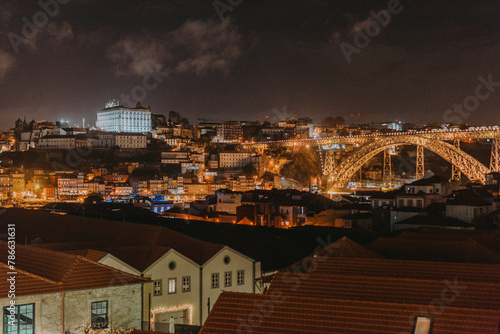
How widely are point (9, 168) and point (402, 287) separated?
89.3 metres

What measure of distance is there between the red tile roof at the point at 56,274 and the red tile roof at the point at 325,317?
8.66 ft

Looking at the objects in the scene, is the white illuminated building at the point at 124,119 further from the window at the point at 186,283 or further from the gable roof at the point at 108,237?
the window at the point at 186,283

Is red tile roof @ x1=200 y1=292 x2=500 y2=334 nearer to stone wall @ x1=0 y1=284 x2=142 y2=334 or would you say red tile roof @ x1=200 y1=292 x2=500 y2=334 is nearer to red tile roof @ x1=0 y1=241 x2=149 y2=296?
stone wall @ x1=0 y1=284 x2=142 y2=334

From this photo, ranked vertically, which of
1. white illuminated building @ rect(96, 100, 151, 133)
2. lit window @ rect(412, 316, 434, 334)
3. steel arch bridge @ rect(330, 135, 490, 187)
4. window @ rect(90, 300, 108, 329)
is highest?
white illuminated building @ rect(96, 100, 151, 133)

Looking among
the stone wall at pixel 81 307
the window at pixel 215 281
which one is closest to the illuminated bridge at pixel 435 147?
the window at pixel 215 281

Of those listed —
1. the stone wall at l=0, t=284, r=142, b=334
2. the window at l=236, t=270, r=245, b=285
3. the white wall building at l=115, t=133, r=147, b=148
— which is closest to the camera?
the stone wall at l=0, t=284, r=142, b=334

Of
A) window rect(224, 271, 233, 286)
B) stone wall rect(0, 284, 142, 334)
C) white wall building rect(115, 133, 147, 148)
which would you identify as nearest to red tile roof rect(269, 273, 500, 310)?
stone wall rect(0, 284, 142, 334)

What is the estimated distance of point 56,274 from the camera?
995 centimetres

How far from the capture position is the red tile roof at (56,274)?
912 centimetres

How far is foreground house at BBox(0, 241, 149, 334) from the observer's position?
888 cm

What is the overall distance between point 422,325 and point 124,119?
112 meters

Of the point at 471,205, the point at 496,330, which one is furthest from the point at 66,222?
the point at 471,205

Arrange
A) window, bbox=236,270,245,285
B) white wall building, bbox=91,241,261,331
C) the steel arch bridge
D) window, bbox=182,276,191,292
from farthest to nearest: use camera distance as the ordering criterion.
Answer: the steel arch bridge
window, bbox=236,270,245,285
window, bbox=182,276,191,292
white wall building, bbox=91,241,261,331

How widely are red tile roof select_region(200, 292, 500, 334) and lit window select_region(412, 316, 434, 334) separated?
7 centimetres
